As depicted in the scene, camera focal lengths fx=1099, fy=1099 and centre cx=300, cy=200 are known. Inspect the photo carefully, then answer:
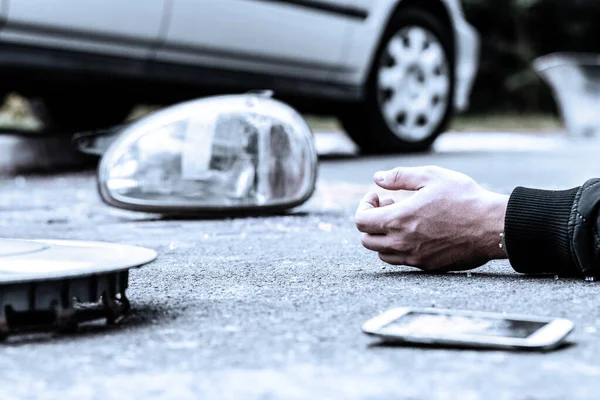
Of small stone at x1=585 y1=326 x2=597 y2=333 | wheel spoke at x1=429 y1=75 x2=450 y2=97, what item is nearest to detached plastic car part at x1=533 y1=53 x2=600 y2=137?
wheel spoke at x1=429 y1=75 x2=450 y2=97

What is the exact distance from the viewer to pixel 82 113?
6961 millimetres

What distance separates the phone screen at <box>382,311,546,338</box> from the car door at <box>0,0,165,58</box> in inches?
122

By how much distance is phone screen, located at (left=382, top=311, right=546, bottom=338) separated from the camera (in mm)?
1463

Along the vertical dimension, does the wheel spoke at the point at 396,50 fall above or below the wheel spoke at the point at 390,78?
above

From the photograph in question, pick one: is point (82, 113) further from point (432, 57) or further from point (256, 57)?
point (432, 57)

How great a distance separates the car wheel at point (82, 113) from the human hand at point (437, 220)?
4910mm

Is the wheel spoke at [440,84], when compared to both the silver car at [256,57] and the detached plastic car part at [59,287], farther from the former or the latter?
the detached plastic car part at [59,287]

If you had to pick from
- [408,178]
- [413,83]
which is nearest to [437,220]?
[408,178]

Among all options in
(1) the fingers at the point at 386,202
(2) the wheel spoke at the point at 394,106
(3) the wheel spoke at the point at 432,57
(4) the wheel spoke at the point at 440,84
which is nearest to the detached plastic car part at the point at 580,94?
(4) the wheel spoke at the point at 440,84

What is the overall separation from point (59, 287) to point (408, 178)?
762 millimetres

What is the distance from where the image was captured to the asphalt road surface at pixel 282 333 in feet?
4.12

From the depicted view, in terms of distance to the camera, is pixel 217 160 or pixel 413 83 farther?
pixel 413 83

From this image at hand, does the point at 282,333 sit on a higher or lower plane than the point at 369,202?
lower

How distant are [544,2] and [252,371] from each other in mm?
16964
